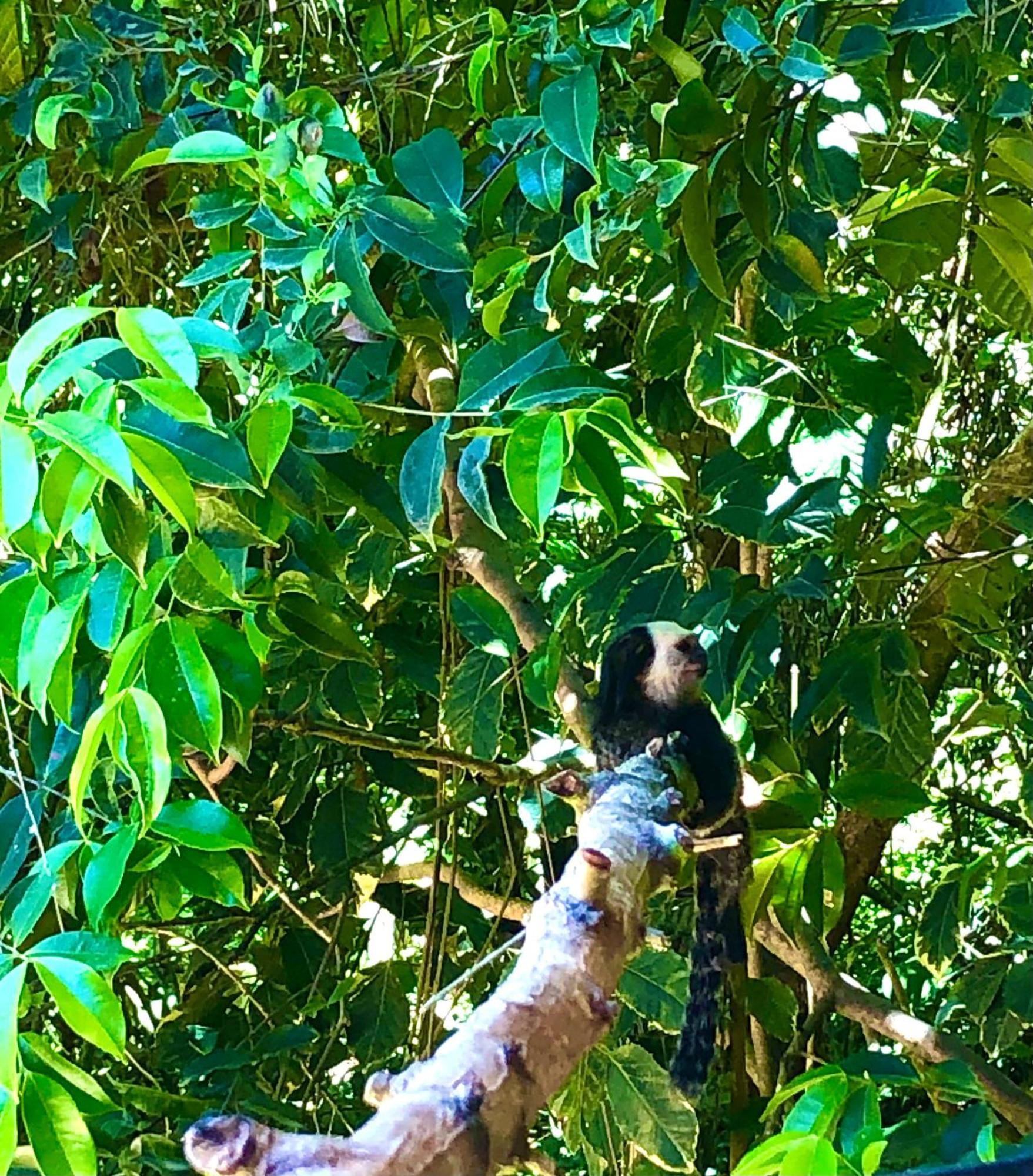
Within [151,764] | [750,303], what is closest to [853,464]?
[750,303]

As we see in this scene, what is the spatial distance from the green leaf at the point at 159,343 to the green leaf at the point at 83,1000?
0.20 metres

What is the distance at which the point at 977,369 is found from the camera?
121 cm

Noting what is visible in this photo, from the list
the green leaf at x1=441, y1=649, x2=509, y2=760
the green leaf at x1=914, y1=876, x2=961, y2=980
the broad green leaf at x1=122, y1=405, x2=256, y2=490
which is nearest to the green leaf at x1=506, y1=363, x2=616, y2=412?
the broad green leaf at x1=122, y1=405, x2=256, y2=490

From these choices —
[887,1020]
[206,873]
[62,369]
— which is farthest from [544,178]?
[887,1020]

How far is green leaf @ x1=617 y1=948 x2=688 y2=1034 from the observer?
0.73 meters

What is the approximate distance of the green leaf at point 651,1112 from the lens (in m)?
0.69

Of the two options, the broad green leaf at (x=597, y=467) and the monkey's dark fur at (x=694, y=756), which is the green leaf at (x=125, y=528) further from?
the monkey's dark fur at (x=694, y=756)

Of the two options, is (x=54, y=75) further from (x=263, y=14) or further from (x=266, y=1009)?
(x=266, y=1009)

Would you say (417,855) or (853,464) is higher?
(853,464)

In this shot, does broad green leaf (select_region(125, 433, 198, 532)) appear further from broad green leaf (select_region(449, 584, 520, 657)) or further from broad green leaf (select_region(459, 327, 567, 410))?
broad green leaf (select_region(449, 584, 520, 657))

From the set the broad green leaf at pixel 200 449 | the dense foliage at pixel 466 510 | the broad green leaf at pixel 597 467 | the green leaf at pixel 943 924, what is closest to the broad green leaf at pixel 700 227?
the dense foliage at pixel 466 510

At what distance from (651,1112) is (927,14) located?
57 centimetres

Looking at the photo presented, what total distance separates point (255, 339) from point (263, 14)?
1.31 feet

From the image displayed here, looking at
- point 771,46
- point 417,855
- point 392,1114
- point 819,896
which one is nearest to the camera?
point 392,1114
